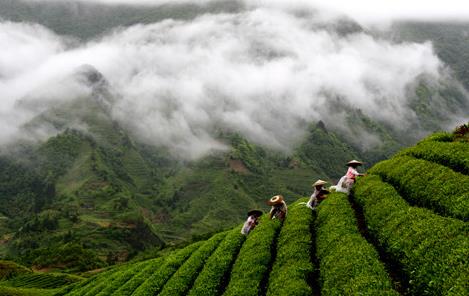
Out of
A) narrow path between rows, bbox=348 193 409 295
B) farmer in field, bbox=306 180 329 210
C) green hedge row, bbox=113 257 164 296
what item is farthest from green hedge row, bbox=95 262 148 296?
narrow path between rows, bbox=348 193 409 295

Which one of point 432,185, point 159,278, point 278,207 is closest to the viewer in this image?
point 432,185

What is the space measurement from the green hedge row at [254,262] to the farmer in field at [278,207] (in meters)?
1.53

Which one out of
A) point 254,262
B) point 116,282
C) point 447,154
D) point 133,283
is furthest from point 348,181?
point 116,282

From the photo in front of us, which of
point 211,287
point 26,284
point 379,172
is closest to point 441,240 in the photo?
point 211,287

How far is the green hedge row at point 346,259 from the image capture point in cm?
2186

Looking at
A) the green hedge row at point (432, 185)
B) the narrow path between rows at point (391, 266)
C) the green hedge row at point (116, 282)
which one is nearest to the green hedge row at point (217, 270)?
the narrow path between rows at point (391, 266)

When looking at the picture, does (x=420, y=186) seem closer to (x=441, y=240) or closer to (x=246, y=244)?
(x=441, y=240)

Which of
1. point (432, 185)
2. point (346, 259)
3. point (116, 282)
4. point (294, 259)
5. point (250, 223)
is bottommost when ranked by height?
point (116, 282)

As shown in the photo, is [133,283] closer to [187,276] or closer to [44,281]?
[187,276]

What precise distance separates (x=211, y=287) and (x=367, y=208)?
41.3ft

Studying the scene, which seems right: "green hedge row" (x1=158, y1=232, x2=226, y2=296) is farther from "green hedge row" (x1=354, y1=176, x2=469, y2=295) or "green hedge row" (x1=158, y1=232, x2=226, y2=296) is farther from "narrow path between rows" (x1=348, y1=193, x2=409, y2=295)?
"green hedge row" (x1=354, y1=176, x2=469, y2=295)

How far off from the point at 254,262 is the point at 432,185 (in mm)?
13232

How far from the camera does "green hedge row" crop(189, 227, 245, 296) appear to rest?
31.6 metres

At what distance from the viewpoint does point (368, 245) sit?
87.3 feet
